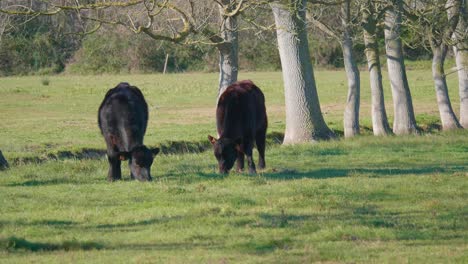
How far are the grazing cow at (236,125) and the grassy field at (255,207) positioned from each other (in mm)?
519

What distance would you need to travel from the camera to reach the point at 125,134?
1777cm

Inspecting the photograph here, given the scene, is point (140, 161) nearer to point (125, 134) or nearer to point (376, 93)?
point (125, 134)

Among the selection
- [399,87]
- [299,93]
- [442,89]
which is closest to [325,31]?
[399,87]

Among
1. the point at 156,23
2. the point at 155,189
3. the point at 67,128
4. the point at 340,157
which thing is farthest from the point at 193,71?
the point at 155,189

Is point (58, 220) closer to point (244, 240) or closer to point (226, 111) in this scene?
point (244, 240)

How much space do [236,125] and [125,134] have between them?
2.72 m

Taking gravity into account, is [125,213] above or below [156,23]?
below

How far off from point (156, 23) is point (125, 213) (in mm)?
17507

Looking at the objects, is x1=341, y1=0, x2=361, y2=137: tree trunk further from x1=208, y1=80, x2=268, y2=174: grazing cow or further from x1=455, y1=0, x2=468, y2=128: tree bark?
x1=208, y1=80, x2=268, y2=174: grazing cow

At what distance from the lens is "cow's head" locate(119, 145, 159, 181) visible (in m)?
17.2

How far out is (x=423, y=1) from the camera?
94.9ft

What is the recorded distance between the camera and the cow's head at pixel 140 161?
56.5 feet

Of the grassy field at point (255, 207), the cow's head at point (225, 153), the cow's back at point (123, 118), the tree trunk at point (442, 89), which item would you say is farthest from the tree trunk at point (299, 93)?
the cow's back at point (123, 118)

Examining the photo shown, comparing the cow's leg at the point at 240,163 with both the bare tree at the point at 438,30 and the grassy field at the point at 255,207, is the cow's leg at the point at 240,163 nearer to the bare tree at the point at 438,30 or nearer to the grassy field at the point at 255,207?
the grassy field at the point at 255,207
